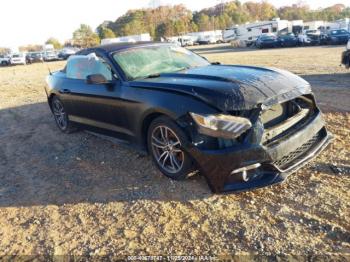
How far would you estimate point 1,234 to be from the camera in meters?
3.68

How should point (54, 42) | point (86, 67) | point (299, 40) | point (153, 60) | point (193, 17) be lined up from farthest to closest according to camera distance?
1. point (193, 17)
2. point (54, 42)
3. point (299, 40)
4. point (86, 67)
5. point (153, 60)

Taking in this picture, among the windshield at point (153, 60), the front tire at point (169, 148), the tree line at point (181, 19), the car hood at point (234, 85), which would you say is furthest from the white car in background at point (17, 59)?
the front tire at point (169, 148)

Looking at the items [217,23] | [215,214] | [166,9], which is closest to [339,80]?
[215,214]

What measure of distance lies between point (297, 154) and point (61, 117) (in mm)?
4551

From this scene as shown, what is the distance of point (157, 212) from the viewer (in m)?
3.72

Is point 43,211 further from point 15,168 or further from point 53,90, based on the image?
point 53,90

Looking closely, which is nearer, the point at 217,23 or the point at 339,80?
the point at 339,80

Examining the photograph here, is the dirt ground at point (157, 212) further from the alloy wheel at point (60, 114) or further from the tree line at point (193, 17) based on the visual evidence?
the tree line at point (193, 17)

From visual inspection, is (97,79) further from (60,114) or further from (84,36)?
(84,36)

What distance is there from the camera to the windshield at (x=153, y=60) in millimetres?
4945

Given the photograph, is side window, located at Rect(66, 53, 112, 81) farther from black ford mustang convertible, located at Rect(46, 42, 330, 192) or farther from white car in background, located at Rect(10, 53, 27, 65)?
white car in background, located at Rect(10, 53, 27, 65)

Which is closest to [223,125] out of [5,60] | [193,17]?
[5,60]

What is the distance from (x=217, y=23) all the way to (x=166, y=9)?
2377 centimetres

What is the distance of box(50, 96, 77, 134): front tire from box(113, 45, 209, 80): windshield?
201cm
